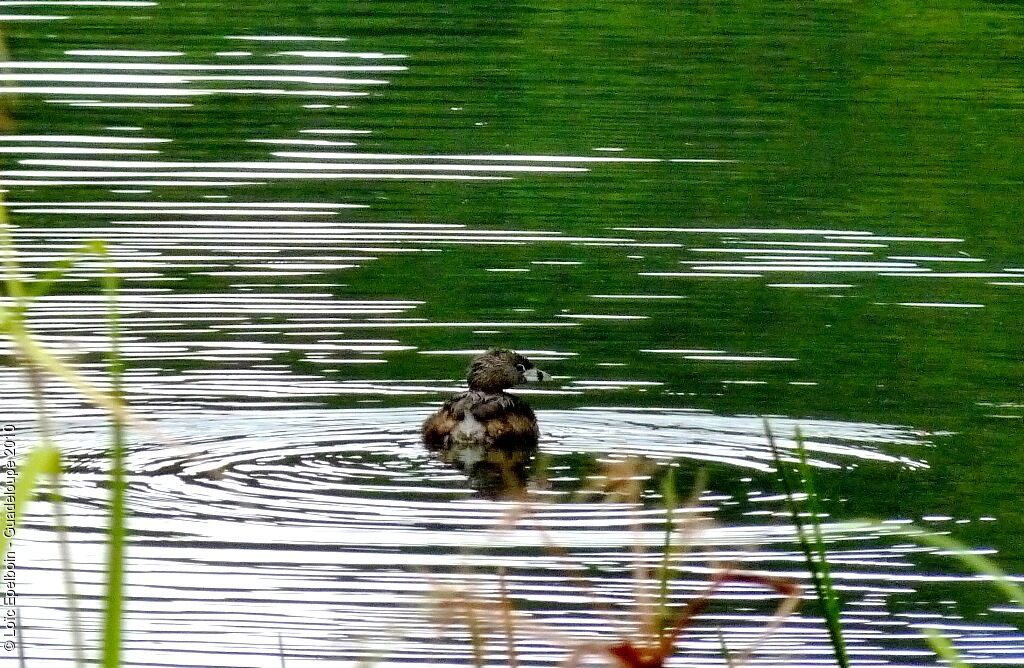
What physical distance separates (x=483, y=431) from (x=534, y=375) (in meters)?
0.92

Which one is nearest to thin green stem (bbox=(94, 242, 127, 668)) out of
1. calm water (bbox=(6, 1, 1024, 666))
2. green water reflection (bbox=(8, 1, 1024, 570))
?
calm water (bbox=(6, 1, 1024, 666))

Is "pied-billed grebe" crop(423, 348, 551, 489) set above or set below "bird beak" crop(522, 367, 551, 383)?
below

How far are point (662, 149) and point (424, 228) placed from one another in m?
3.36

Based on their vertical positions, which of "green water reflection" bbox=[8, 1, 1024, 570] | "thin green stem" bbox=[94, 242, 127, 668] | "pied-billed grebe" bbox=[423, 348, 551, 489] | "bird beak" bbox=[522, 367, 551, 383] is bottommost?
"thin green stem" bbox=[94, 242, 127, 668]

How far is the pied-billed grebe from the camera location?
8.83 metres

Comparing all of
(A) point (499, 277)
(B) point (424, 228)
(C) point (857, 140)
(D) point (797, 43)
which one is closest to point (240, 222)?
(B) point (424, 228)

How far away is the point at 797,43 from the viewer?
20.5 meters

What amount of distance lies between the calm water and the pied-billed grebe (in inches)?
5.6

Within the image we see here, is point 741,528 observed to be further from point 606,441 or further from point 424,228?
Answer: point 424,228

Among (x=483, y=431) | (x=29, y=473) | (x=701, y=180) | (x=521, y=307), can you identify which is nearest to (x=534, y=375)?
(x=483, y=431)

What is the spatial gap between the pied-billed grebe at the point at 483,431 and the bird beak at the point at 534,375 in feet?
1.44

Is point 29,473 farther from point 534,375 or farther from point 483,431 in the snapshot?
point 534,375

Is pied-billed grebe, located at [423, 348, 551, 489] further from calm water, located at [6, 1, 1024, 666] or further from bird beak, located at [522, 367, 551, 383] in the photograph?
bird beak, located at [522, 367, 551, 383]

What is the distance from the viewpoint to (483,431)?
892 centimetres
